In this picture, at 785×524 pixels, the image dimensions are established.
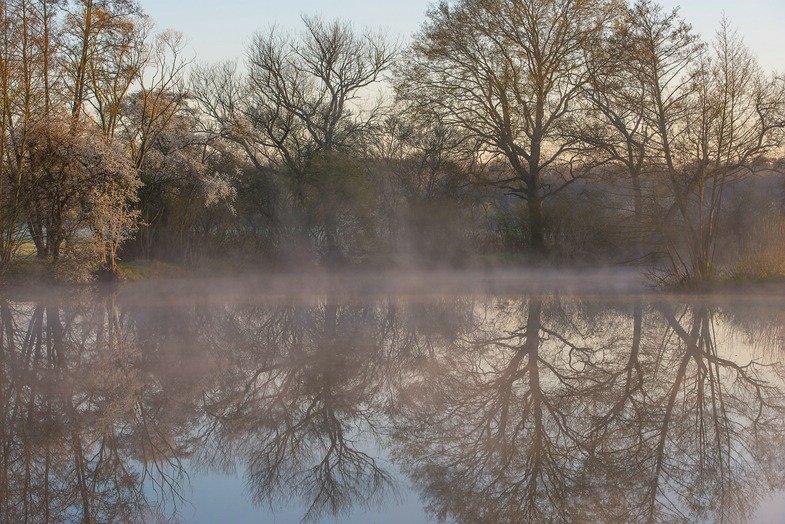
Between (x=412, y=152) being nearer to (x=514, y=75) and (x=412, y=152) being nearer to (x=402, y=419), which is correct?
(x=514, y=75)

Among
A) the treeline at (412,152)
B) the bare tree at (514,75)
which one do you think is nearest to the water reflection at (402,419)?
the treeline at (412,152)

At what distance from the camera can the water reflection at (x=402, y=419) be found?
15.3 feet

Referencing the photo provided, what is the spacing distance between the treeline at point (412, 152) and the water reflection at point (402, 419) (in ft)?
23.2

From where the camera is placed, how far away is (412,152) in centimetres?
2917

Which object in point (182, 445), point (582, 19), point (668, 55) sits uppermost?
point (582, 19)

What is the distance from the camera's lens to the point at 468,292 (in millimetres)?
18688

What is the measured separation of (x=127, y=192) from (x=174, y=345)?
11129 mm

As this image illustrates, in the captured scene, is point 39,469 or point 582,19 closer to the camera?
point 39,469

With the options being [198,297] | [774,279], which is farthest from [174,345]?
[774,279]

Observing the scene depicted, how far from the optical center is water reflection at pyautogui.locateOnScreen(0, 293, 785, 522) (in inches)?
183

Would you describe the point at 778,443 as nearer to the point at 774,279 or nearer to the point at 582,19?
the point at 774,279

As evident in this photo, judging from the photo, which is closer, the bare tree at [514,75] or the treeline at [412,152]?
the treeline at [412,152]

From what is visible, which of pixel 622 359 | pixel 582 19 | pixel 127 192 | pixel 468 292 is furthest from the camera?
pixel 582 19

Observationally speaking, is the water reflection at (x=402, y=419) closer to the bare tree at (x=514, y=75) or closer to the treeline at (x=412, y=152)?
the treeline at (x=412, y=152)
